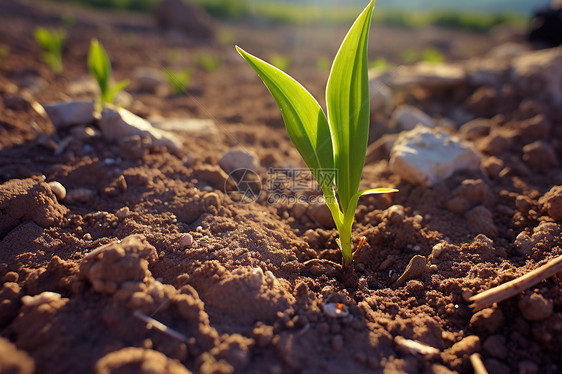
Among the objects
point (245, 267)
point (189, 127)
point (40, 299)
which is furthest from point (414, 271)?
point (189, 127)

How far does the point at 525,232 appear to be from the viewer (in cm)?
151

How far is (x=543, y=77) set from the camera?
9.77ft

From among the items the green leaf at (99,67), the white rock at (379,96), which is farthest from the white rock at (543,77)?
the green leaf at (99,67)

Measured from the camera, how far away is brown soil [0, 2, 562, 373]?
3.30 ft

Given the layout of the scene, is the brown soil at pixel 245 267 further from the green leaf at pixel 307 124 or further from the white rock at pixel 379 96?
the white rock at pixel 379 96

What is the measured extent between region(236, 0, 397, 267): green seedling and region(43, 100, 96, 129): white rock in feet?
4.66

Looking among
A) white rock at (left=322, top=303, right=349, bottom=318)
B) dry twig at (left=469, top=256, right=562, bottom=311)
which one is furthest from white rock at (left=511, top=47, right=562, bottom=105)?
white rock at (left=322, top=303, right=349, bottom=318)

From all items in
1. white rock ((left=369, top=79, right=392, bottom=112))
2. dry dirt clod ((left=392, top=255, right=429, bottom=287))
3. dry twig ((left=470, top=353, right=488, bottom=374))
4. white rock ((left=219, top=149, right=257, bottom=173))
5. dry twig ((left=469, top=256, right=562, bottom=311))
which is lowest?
dry twig ((left=470, top=353, right=488, bottom=374))

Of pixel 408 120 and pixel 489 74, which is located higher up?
pixel 489 74

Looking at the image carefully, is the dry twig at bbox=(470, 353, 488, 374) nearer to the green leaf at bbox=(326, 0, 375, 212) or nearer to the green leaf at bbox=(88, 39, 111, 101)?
the green leaf at bbox=(326, 0, 375, 212)

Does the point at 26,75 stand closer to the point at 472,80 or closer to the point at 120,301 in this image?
the point at 120,301

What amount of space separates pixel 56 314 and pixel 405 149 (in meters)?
1.78

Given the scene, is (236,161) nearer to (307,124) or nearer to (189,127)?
(189,127)

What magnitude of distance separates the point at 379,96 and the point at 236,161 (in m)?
1.77
